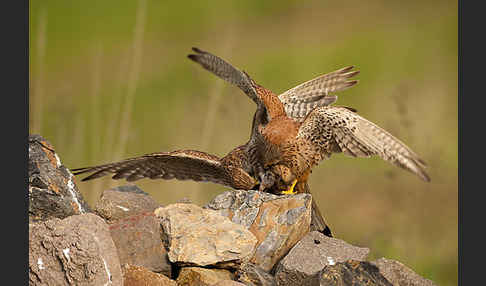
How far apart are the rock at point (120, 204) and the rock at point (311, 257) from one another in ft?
3.80

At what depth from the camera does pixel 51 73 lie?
8.88 metres

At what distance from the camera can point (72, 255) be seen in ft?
13.3

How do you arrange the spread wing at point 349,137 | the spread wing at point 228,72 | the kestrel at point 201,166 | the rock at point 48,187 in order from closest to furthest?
1. the rock at point 48,187
2. the spread wing at point 349,137
3. the spread wing at point 228,72
4. the kestrel at point 201,166

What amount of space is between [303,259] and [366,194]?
13.4 ft

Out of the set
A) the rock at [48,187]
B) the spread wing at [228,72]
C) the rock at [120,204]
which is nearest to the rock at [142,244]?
the rock at [48,187]

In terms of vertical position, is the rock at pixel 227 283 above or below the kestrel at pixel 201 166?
below

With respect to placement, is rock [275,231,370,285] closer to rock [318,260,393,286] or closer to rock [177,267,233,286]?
rock [318,260,393,286]

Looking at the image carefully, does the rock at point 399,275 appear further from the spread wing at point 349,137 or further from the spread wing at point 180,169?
the spread wing at point 180,169

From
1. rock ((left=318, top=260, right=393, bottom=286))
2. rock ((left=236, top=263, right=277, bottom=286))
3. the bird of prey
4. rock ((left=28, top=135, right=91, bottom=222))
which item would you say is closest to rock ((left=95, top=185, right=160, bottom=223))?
rock ((left=28, top=135, right=91, bottom=222))

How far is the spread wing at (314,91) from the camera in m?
6.31

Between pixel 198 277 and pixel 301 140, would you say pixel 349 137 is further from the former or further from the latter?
pixel 198 277

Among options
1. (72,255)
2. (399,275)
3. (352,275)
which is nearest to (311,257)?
(352,275)

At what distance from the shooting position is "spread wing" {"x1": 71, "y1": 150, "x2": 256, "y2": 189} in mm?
5344

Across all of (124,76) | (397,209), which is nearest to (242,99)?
(124,76)
